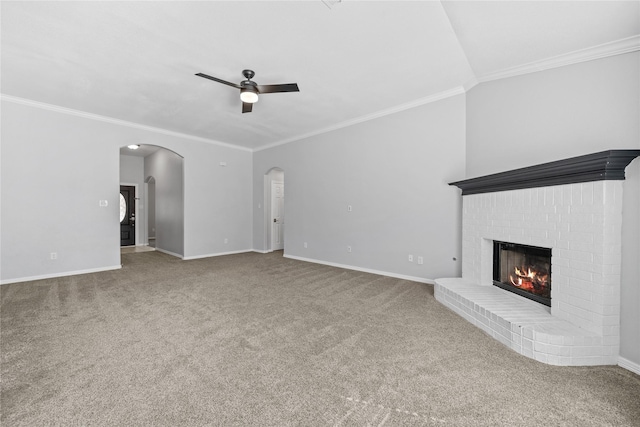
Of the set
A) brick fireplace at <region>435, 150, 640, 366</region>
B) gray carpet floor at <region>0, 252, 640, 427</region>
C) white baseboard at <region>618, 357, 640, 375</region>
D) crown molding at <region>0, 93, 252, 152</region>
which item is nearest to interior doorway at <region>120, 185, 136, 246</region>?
crown molding at <region>0, 93, 252, 152</region>

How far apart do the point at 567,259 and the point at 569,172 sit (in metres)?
0.75

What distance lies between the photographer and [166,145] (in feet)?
19.2

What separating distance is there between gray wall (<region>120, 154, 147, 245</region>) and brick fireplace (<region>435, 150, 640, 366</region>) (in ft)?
30.1

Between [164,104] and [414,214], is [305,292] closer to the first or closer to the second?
[414,214]

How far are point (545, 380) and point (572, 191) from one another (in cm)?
155

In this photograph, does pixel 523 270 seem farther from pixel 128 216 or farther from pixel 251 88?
pixel 128 216

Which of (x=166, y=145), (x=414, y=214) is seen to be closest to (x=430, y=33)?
(x=414, y=214)

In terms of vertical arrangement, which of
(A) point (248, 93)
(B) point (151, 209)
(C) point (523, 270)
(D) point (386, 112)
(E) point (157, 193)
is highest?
(D) point (386, 112)

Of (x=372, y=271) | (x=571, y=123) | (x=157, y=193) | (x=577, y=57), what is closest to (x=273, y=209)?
(x=157, y=193)

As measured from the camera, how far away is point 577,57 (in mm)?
2518

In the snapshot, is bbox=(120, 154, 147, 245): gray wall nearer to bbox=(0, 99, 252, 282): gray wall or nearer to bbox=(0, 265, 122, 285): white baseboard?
bbox=(0, 99, 252, 282): gray wall

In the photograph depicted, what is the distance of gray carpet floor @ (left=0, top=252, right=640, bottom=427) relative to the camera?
60.9 inches

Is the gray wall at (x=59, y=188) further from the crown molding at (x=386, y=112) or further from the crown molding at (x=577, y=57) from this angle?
the crown molding at (x=577, y=57)

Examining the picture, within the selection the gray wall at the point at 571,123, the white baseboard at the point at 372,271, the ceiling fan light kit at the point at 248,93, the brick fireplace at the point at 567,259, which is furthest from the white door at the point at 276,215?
the brick fireplace at the point at 567,259
